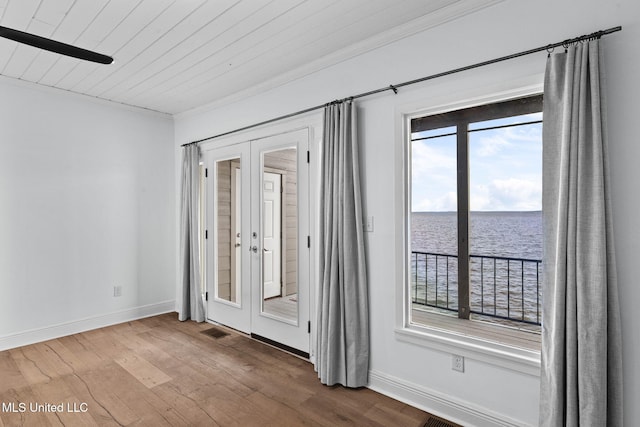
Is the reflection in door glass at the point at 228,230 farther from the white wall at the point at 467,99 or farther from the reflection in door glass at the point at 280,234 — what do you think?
the white wall at the point at 467,99

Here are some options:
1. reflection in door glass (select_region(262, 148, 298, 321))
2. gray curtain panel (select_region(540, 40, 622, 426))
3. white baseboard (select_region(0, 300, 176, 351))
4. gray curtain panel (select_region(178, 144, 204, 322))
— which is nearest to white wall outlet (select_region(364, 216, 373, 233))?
reflection in door glass (select_region(262, 148, 298, 321))

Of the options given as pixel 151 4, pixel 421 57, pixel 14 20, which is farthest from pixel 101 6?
pixel 421 57

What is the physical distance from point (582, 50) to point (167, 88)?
3452 mm

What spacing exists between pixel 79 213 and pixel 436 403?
3.90m

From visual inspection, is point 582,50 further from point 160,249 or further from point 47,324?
point 47,324

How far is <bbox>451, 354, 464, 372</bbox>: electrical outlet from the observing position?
7.41 ft

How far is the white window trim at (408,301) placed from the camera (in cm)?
205

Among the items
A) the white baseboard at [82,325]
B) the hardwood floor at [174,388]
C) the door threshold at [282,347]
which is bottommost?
the hardwood floor at [174,388]

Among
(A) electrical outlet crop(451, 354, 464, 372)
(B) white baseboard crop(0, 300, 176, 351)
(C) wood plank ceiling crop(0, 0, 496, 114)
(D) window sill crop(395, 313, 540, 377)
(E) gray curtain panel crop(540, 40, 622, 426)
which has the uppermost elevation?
(C) wood plank ceiling crop(0, 0, 496, 114)

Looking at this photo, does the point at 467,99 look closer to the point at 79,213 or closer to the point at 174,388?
the point at 174,388

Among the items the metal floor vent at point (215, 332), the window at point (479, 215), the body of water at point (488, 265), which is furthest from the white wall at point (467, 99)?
the metal floor vent at point (215, 332)

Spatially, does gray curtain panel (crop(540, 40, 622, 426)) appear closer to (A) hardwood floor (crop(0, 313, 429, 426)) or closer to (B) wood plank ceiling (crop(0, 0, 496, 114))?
(B) wood plank ceiling (crop(0, 0, 496, 114))

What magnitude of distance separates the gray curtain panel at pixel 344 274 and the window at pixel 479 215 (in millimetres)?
381

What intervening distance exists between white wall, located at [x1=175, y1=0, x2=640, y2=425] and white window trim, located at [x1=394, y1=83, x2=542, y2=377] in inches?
1.2
